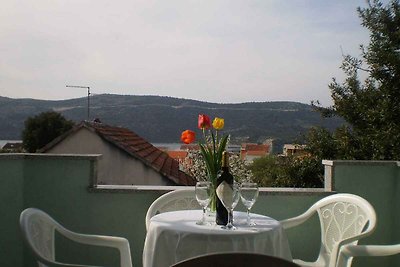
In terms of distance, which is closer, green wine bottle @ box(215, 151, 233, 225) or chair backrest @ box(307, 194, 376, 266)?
green wine bottle @ box(215, 151, 233, 225)

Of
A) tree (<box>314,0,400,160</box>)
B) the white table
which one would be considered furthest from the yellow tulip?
tree (<box>314,0,400,160</box>)

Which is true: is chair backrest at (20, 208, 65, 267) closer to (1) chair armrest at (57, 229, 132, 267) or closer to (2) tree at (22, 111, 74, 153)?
(1) chair armrest at (57, 229, 132, 267)

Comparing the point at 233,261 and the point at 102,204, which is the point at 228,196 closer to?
the point at 233,261

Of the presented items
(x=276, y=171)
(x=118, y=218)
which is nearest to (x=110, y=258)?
(x=118, y=218)

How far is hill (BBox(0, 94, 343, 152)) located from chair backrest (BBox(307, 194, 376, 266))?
4.05 m

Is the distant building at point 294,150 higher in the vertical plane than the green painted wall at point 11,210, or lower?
higher

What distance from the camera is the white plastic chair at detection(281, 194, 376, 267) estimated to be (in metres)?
3.31

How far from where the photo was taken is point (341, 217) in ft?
11.7

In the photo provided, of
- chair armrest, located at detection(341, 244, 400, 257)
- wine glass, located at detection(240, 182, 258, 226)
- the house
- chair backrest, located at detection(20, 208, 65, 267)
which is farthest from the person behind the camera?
A: the house

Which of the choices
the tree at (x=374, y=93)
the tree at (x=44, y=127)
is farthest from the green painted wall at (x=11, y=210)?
the tree at (x=44, y=127)

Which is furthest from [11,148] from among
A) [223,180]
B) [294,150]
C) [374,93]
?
[223,180]

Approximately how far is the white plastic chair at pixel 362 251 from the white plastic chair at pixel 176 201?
128 centimetres

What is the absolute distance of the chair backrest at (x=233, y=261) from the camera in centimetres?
150

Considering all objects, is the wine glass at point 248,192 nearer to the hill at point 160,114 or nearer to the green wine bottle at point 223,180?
the green wine bottle at point 223,180
